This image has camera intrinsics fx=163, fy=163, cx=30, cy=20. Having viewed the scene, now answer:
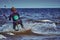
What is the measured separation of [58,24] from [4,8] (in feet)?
1.84

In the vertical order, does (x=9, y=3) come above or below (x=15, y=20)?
above

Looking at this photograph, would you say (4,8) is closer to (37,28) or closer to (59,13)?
(37,28)

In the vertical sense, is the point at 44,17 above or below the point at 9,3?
below

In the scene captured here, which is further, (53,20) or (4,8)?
(53,20)

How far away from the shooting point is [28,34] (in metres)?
1.67

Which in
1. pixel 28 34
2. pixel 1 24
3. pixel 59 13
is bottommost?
pixel 28 34

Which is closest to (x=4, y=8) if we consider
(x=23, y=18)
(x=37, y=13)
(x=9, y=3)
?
(x=9, y=3)

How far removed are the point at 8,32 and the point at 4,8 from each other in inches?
9.4

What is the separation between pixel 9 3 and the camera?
157cm

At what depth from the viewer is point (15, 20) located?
5.16 ft

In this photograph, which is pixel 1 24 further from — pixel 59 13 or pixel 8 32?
pixel 59 13

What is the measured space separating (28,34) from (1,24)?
293 millimetres

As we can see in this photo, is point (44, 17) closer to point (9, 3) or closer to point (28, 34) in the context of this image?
point (28, 34)

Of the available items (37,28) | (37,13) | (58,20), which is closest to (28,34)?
(37,28)
